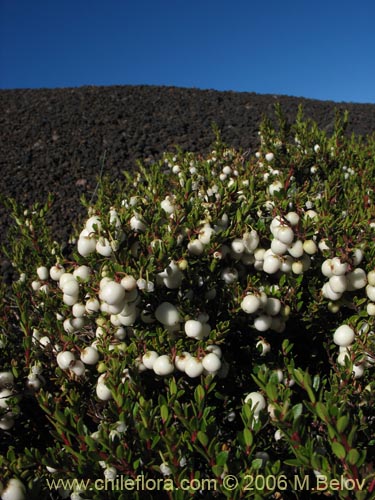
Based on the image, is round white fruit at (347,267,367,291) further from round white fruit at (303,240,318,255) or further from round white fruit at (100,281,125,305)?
round white fruit at (100,281,125,305)

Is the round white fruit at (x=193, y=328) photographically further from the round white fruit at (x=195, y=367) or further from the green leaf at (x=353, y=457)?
the green leaf at (x=353, y=457)

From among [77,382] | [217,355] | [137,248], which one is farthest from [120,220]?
[77,382]

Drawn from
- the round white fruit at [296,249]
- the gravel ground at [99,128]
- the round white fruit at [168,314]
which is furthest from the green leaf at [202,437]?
the gravel ground at [99,128]

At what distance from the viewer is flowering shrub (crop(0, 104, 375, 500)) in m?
1.47

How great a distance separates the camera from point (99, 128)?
926cm

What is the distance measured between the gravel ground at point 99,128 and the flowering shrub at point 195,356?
3.39 metres

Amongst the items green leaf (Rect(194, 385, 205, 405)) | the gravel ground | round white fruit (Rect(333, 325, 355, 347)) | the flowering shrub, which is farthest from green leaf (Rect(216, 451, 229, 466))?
the gravel ground

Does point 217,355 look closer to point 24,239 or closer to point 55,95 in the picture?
point 24,239

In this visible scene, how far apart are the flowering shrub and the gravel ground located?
11.1ft

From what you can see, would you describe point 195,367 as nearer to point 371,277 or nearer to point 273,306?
point 273,306

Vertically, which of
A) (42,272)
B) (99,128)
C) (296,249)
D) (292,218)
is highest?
(99,128)

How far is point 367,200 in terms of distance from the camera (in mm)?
2844

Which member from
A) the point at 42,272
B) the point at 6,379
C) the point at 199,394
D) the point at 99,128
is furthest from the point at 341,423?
the point at 99,128

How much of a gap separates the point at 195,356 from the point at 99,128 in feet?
27.3
